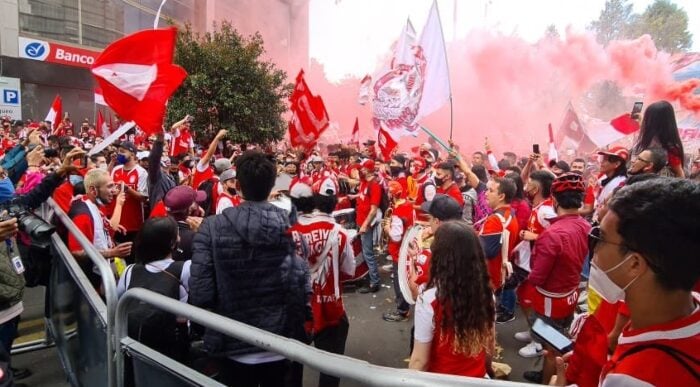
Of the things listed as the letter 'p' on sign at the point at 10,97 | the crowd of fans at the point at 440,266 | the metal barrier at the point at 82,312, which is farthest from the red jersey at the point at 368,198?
the letter 'p' on sign at the point at 10,97

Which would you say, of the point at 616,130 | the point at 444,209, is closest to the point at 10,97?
the point at 444,209

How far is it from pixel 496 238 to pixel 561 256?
2.69ft

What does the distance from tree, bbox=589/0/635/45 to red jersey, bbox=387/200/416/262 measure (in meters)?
38.8

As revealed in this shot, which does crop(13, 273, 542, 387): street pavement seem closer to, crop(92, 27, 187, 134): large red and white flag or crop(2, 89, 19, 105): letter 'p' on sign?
crop(92, 27, 187, 134): large red and white flag

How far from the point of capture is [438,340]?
2.22 m

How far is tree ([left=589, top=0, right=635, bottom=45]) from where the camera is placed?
120ft

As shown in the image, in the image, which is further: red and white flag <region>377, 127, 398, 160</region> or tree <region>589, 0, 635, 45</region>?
tree <region>589, 0, 635, 45</region>

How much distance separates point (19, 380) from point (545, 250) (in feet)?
15.6

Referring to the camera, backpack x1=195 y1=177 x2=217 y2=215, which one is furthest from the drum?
backpack x1=195 y1=177 x2=217 y2=215

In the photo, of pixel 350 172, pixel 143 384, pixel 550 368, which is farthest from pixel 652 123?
pixel 350 172

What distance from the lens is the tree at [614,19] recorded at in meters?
36.5

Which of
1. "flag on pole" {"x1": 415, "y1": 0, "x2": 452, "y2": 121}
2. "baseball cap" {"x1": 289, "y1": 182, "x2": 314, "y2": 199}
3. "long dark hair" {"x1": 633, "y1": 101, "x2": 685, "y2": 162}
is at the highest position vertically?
"flag on pole" {"x1": 415, "y1": 0, "x2": 452, "y2": 121}

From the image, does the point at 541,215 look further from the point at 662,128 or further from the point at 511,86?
the point at 511,86

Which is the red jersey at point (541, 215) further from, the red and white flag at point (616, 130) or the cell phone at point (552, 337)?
the cell phone at point (552, 337)
